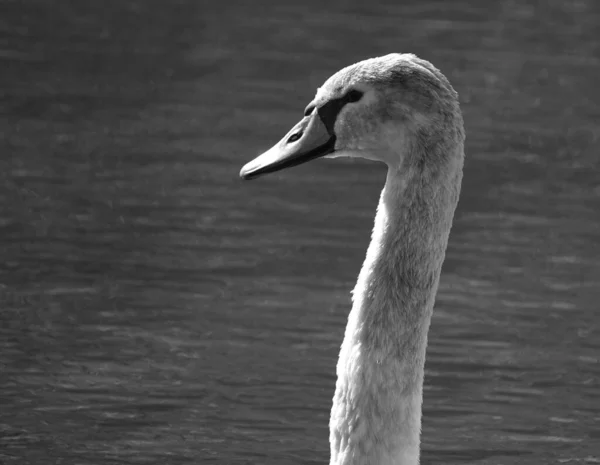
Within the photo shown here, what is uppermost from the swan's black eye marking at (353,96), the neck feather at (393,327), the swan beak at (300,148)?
the swan's black eye marking at (353,96)

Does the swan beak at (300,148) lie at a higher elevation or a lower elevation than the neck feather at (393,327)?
higher

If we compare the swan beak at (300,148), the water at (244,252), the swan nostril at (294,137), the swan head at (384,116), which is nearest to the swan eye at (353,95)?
the swan head at (384,116)

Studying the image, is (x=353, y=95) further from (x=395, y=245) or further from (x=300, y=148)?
(x=395, y=245)

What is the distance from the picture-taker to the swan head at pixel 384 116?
6.09 metres

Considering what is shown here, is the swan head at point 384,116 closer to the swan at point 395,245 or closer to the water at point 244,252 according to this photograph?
the swan at point 395,245

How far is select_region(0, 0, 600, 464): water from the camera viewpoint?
903 cm

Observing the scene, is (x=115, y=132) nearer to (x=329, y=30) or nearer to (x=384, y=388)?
(x=329, y=30)

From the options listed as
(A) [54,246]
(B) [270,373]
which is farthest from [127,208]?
(B) [270,373]

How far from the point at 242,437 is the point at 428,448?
1.00 meters

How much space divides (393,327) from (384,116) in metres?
0.80

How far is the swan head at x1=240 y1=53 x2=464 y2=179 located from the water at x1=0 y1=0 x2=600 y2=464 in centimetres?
264

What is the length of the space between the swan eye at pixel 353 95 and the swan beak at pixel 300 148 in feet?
0.56

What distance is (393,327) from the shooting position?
619 centimetres

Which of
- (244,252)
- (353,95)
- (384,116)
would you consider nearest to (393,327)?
(384,116)
